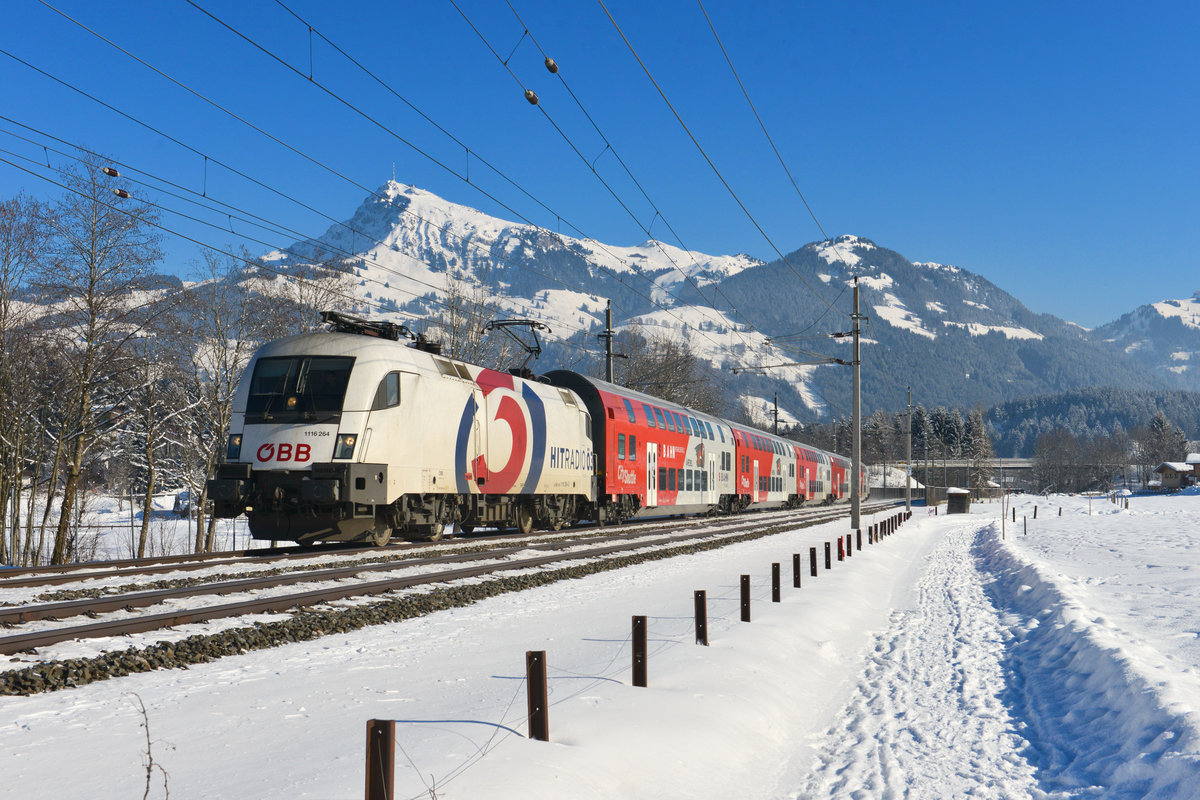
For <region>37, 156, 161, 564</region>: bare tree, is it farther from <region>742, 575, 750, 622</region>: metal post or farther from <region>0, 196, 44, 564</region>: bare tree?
<region>742, 575, 750, 622</region>: metal post

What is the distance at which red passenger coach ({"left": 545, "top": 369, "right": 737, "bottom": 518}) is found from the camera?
29.0 m

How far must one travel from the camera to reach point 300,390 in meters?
17.2

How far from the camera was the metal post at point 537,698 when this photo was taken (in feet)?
20.8

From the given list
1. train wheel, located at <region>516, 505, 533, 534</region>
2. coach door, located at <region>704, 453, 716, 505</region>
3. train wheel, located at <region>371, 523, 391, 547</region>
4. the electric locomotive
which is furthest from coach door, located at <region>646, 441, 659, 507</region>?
train wheel, located at <region>371, 523, 391, 547</region>

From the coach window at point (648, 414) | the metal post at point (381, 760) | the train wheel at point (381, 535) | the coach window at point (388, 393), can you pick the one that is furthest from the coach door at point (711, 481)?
the metal post at point (381, 760)

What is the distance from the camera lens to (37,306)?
2434 cm

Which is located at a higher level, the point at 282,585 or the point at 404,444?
the point at 404,444

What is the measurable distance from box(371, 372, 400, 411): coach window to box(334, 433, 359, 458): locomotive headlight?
0.73 m

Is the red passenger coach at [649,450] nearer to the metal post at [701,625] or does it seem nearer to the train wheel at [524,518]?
the train wheel at [524,518]

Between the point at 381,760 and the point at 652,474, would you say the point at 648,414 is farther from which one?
the point at 381,760

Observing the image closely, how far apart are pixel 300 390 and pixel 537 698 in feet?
40.6

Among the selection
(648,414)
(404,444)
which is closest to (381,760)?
(404,444)

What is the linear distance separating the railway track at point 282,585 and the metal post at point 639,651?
527cm

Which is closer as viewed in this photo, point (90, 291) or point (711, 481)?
point (90, 291)
